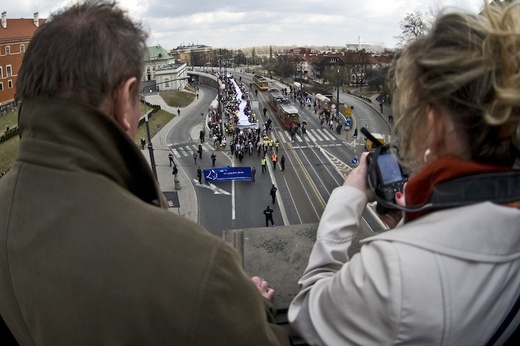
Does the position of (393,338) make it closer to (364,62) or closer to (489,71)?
(489,71)

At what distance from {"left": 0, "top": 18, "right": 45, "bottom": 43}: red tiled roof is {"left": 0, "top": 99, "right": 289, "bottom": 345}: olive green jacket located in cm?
5213

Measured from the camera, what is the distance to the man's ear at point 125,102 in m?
1.57

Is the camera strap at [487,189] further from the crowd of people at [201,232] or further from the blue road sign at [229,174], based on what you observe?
the blue road sign at [229,174]

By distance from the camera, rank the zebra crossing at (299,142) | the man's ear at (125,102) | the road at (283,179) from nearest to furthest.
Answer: the man's ear at (125,102) < the road at (283,179) < the zebra crossing at (299,142)

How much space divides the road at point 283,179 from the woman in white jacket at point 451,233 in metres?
17.5

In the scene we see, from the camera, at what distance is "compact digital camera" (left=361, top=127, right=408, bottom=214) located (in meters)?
1.91

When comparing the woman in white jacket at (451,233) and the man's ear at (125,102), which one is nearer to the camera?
the woman in white jacket at (451,233)

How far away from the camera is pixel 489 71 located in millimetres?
1385

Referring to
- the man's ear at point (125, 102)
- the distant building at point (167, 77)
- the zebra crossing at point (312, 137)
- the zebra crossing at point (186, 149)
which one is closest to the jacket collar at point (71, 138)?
the man's ear at point (125, 102)

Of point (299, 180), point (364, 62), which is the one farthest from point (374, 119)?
point (364, 62)

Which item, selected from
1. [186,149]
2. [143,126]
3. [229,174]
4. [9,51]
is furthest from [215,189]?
[9,51]

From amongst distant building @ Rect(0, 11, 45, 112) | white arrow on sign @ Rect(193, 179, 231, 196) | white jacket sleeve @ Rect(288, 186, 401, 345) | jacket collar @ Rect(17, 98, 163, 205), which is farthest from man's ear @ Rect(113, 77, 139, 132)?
distant building @ Rect(0, 11, 45, 112)

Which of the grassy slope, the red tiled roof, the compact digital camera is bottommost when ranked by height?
the grassy slope

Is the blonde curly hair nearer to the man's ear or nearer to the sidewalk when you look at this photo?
the man's ear
